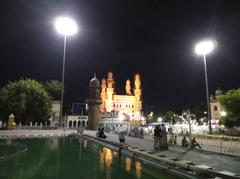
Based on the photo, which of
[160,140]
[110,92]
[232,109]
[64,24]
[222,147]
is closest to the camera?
[160,140]

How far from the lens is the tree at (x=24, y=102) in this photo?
166ft

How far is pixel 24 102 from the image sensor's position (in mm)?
51875

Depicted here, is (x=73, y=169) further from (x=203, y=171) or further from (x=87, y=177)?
(x=203, y=171)

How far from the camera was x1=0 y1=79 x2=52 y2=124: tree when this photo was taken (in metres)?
50.7

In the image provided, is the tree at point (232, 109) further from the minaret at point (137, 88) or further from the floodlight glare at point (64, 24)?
the minaret at point (137, 88)

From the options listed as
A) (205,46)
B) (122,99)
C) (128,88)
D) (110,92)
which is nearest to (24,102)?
(205,46)

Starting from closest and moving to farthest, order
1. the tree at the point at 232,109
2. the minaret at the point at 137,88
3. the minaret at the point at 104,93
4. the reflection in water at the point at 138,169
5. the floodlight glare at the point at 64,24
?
the reflection in water at the point at 138,169 < the floodlight glare at the point at 64,24 < the tree at the point at 232,109 < the minaret at the point at 104,93 < the minaret at the point at 137,88

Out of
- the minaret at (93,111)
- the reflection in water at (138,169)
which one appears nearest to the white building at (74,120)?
the minaret at (93,111)

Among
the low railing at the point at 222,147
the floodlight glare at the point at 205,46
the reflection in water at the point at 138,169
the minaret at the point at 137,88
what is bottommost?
the reflection in water at the point at 138,169

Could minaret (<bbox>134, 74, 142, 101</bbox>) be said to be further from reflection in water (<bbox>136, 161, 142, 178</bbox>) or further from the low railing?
reflection in water (<bbox>136, 161, 142, 178</bbox>)

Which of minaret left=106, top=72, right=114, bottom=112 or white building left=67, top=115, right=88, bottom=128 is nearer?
white building left=67, top=115, right=88, bottom=128

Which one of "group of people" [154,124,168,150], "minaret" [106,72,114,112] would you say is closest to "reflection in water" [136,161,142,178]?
"group of people" [154,124,168,150]

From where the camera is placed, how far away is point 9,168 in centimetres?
1232

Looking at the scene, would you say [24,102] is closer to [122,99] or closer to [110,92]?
[110,92]
